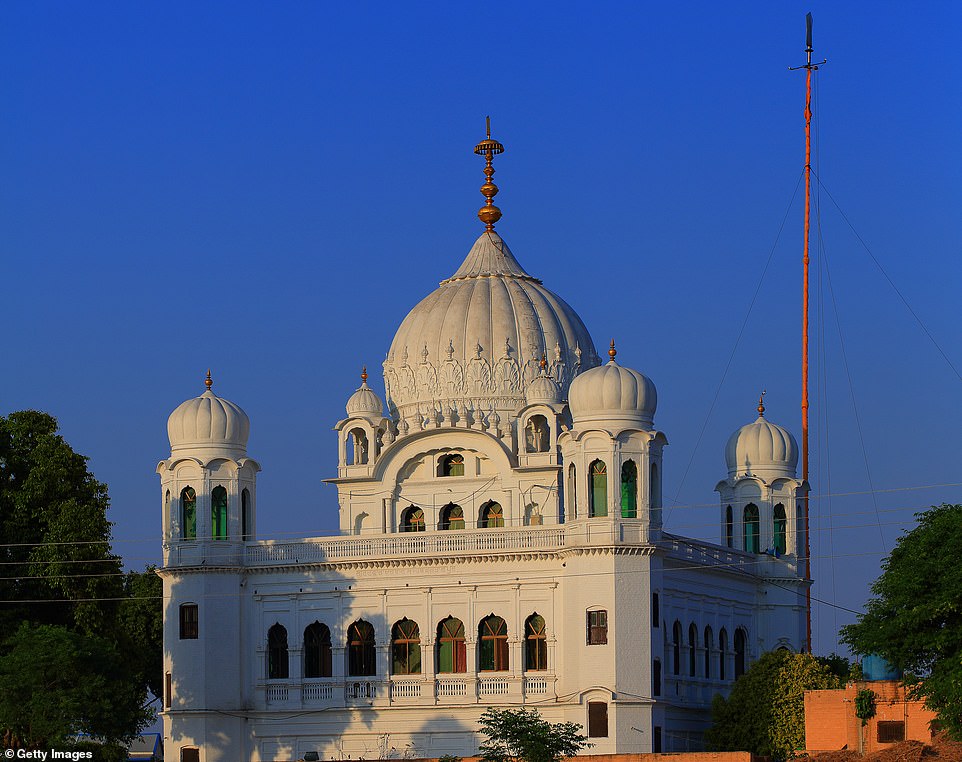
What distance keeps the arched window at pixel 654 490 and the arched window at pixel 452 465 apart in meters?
7.00

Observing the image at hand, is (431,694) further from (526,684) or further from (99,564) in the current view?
(99,564)

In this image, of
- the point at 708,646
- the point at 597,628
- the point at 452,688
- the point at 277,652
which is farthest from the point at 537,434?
the point at 277,652

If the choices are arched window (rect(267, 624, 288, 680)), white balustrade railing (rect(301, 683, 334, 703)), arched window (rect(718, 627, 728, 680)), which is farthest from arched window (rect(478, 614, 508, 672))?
arched window (rect(718, 627, 728, 680))

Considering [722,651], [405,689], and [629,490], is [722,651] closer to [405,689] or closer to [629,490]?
[629,490]

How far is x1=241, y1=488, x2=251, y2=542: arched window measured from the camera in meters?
60.0

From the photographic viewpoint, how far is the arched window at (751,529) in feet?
208

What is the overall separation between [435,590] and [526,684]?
3.27m

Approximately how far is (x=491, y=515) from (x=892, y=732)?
14916 millimetres

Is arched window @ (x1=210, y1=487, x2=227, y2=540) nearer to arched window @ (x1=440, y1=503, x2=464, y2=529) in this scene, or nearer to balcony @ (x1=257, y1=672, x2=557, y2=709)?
balcony @ (x1=257, y1=672, x2=557, y2=709)

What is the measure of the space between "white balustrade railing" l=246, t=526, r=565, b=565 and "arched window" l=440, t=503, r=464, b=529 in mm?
3977

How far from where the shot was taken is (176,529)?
59469 millimetres

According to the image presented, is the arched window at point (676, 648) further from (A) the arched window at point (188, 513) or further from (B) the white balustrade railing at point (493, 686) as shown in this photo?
(A) the arched window at point (188, 513)

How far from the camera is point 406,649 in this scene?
57.8 m

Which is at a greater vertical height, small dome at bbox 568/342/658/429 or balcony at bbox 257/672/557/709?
small dome at bbox 568/342/658/429
